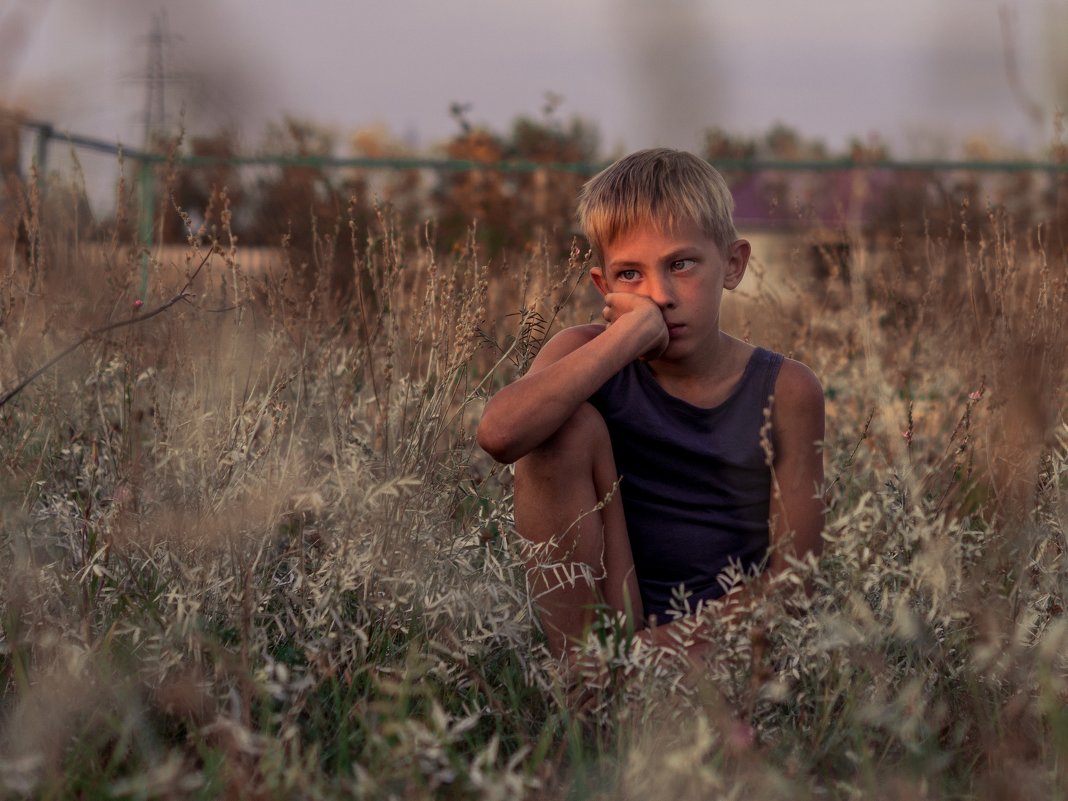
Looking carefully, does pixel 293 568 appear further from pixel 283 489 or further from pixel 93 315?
pixel 93 315

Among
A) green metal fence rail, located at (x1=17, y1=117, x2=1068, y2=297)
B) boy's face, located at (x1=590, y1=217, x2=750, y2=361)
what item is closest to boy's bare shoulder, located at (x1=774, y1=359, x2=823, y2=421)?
boy's face, located at (x1=590, y1=217, x2=750, y2=361)

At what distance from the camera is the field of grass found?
172cm

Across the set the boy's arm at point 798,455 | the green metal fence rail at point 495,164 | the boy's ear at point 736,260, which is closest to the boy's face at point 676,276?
the boy's ear at point 736,260

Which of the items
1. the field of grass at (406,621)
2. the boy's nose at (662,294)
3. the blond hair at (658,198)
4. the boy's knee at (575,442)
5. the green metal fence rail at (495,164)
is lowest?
the field of grass at (406,621)

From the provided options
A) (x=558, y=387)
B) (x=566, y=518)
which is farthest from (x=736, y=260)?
(x=566, y=518)

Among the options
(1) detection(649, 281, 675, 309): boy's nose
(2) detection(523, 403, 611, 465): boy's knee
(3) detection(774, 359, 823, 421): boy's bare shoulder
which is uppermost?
(1) detection(649, 281, 675, 309): boy's nose

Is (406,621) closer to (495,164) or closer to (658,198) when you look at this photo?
(658,198)

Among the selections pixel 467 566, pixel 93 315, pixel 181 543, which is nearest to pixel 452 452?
pixel 467 566

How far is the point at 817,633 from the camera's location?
2014 mm

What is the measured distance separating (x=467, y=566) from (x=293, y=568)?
342 millimetres

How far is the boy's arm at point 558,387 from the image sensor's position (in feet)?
7.22

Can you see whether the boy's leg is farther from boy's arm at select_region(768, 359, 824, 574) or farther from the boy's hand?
boy's arm at select_region(768, 359, 824, 574)

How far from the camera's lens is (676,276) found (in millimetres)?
2436

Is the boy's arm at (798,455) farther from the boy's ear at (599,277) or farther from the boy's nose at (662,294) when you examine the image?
the boy's ear at (599,277)
